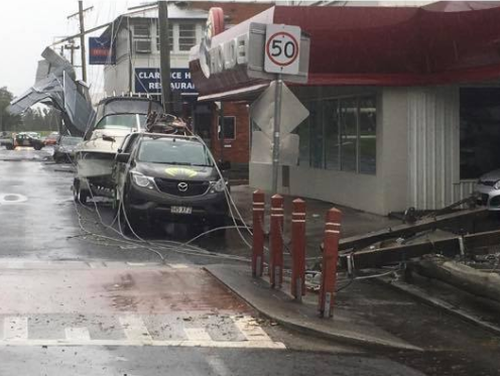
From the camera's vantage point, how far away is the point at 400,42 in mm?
13844

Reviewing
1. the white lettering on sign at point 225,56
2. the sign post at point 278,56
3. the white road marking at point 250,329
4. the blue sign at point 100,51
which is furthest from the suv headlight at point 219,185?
the blue sign at point 100,51

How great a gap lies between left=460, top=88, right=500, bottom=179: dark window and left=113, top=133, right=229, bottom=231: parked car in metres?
5.26

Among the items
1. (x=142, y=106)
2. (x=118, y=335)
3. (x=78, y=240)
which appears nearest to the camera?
(x=118, y=335)

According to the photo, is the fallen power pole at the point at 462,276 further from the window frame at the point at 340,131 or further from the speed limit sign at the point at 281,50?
the window frame at the point at 340,131

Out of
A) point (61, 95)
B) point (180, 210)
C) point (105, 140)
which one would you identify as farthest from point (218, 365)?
point (61, 95)

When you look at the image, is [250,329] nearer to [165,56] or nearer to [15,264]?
[15,264]

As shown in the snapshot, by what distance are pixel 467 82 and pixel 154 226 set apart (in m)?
6.49

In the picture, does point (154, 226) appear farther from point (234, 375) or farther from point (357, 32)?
point (234, 375)

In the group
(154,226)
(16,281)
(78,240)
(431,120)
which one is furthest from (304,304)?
(431,120)

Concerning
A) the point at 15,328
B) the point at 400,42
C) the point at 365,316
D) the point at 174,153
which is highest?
the point at 400,42

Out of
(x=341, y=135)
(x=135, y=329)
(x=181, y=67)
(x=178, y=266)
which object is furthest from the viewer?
(x=181, y=67)

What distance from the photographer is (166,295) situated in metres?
8.22

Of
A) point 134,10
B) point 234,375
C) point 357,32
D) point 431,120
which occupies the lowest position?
point 234,375

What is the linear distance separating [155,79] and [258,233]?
29901mm
